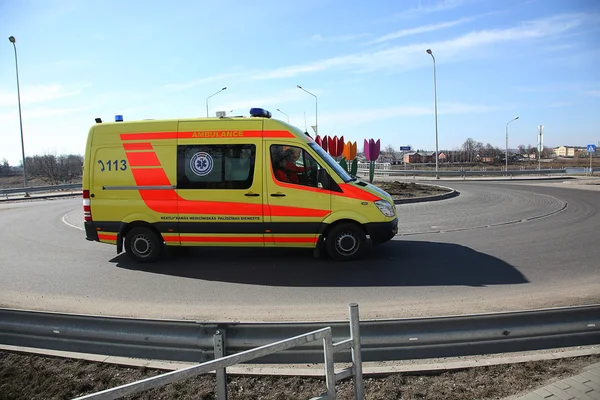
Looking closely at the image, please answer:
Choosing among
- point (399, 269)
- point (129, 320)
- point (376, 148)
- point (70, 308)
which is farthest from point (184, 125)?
point (376, 148)

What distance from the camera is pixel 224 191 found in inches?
308

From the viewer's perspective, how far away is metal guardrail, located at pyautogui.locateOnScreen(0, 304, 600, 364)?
3.29 metres

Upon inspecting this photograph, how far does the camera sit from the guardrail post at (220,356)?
2.96 meters

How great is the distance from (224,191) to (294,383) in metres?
4.70

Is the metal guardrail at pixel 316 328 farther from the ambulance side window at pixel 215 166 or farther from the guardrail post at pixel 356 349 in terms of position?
the ambulance side window at pixel 215 166

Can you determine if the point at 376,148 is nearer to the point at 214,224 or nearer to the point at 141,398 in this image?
the point at 214,224

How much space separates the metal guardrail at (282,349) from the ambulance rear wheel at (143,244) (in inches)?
222

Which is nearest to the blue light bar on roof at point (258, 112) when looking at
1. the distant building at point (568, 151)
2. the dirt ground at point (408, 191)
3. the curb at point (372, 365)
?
the curb at point (372, 365)

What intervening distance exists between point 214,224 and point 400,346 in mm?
5045

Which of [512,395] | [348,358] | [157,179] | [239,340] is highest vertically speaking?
[157,179]

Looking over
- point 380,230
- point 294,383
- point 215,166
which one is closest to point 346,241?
point 380,230

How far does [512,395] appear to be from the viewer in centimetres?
339

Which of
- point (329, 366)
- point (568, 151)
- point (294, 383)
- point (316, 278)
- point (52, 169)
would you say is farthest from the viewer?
point (568, 151)

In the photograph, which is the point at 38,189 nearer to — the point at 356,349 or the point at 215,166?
the point at 215,166
